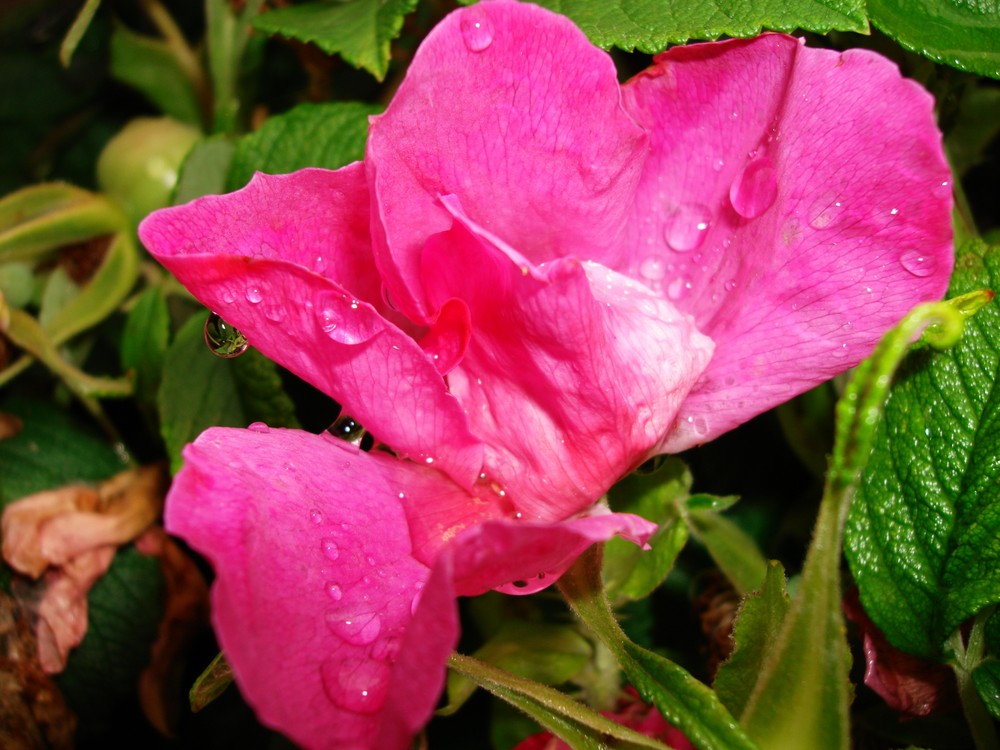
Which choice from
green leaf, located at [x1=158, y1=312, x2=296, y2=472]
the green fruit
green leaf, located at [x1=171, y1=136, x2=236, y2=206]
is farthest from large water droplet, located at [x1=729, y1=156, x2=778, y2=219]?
the green fruit

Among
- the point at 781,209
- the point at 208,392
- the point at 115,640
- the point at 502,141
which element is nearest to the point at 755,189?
the point at 781,209

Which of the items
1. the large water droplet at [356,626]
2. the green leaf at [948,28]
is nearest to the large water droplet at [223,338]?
the large water droplet at [356,626]

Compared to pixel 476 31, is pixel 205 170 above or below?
below

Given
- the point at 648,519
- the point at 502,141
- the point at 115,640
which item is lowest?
the point at 115,640

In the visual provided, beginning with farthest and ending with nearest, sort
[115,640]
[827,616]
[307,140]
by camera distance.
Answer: [115,640] → [307,140] → [827,616]

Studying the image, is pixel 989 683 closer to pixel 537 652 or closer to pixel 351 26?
pixel 537 652

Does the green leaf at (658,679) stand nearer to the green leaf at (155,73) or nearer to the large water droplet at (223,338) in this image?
the large water droplet at (223,338)
